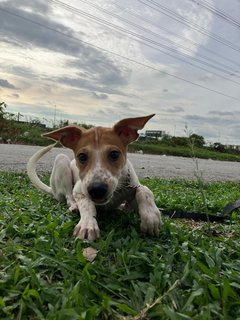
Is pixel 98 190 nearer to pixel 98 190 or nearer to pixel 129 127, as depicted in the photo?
pixel 98 190

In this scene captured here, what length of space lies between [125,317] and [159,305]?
0.60ft

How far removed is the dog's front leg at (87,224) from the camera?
299 cm

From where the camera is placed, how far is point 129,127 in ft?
→ 12.6

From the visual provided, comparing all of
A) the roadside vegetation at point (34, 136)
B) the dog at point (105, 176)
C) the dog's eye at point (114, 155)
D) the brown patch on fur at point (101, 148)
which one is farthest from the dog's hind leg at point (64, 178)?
the roadside vegetation at point (34, 136)

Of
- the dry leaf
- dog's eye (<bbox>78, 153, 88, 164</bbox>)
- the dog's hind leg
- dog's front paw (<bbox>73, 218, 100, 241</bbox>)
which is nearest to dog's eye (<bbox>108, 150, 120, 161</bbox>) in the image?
dog's eye (<bbox>78, 153, 88, 164</bbox>)

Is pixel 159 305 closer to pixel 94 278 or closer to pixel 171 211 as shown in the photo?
pixel 94 278

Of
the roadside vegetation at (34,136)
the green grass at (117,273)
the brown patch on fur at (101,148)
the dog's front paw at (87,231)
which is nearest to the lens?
the green grass at (117,273)

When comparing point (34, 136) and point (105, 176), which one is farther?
point (34, 136)

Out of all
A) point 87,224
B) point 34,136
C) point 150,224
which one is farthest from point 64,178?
point 34,136

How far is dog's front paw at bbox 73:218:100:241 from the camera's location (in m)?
2.98

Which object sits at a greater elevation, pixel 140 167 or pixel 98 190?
pixel 98 190

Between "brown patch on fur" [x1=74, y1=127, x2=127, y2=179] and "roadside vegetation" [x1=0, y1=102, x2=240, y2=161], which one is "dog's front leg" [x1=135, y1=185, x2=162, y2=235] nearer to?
"brown patch on fur" [x1=74, y1=127, x2=127, y2=179]

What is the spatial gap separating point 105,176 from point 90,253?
0.73 m

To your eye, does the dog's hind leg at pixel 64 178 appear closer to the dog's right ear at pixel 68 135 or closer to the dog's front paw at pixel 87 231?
the dog's right ear at pixel 68 135
